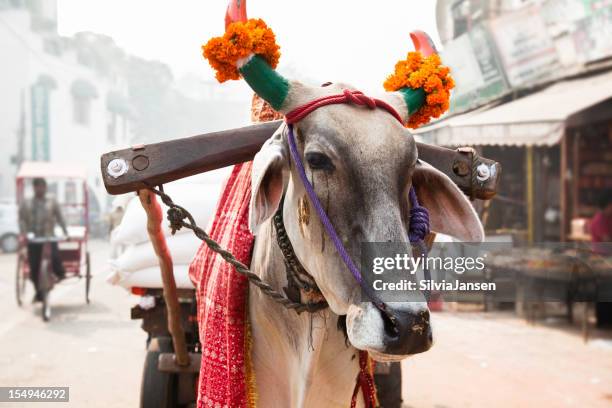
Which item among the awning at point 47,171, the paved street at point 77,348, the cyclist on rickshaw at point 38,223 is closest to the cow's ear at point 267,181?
the paved street at point 77,348

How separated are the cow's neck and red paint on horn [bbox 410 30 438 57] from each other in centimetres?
89

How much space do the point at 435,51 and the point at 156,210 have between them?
4.40 ft

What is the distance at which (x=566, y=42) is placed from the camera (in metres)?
10.0

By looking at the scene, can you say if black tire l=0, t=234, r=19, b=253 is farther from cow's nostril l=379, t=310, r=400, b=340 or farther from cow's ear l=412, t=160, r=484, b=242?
cow's nostril l=379, t=310, r=400, b=340

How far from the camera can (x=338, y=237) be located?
5.70 feet

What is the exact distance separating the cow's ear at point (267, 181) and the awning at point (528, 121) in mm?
7053

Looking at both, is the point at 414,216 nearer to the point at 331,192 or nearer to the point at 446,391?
the point at 331,192

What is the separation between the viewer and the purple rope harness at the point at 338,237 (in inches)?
66.3

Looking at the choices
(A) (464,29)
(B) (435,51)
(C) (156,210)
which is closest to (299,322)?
(C) (156,210)

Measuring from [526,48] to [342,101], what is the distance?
32.1 feet

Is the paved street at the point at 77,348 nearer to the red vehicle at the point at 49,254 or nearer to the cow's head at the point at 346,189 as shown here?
the red vehicle at the point at 49,254

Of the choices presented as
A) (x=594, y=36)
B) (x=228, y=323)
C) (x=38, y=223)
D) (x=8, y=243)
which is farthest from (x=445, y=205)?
(x=8, y=243)

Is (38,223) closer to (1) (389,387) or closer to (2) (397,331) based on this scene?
(1) (389,387)

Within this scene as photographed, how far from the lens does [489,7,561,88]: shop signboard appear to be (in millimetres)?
10375
